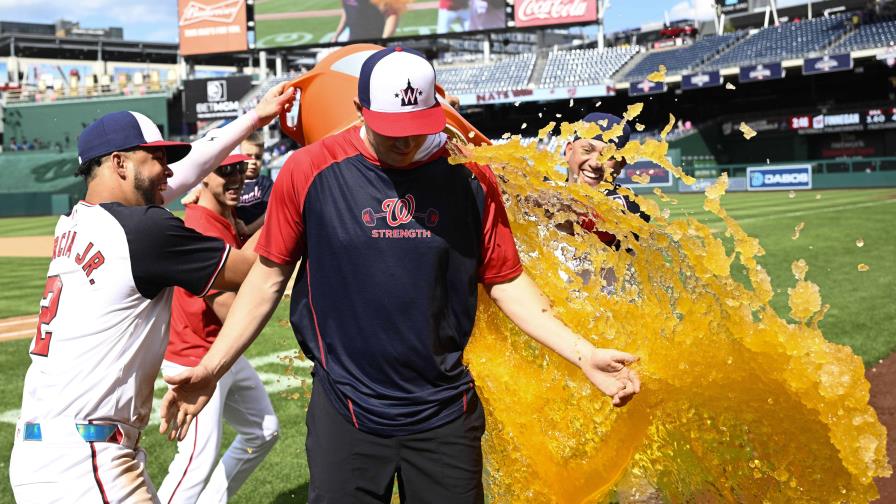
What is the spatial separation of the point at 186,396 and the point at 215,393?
1575 mm

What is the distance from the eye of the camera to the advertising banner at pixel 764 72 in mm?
39125

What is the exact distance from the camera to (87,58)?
80.0 meters

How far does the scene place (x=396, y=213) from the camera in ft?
9.28

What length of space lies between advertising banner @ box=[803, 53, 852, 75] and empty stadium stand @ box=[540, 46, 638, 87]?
32.6 ft

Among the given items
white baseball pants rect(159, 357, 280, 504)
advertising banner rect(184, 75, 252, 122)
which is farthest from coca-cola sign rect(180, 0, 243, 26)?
white baseball pants rect(159, 357, 280, 504)

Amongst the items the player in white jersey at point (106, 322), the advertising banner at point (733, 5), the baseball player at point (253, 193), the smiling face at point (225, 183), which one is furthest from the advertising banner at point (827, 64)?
the player in white jersey at point (106, 322)

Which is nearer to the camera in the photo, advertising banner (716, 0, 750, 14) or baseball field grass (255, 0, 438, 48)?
baseball field grass (255, 0, 438, 48)

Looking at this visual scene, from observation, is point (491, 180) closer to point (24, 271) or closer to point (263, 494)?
point (263, 494)

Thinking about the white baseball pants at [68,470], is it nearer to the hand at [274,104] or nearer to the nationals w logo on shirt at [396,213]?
the nationals w logo on shirt at [396,213]

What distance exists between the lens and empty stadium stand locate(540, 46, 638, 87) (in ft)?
150

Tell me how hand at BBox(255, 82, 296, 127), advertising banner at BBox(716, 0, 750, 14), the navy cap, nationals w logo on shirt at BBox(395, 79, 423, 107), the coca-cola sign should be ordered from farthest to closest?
advertising banner at BBox(716, 0, 750, 14)
the coca-cola sign
the navy cap
hand at BBox(255, 82, 296, 127)
nationals w logo on shirt at BBox(395, 79, 423, 107)

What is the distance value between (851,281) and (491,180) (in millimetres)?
10413

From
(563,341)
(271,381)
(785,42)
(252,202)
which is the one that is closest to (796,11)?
(785,42)

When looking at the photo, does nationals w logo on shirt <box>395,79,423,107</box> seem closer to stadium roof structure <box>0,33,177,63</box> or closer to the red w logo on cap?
the red w logo on cap
